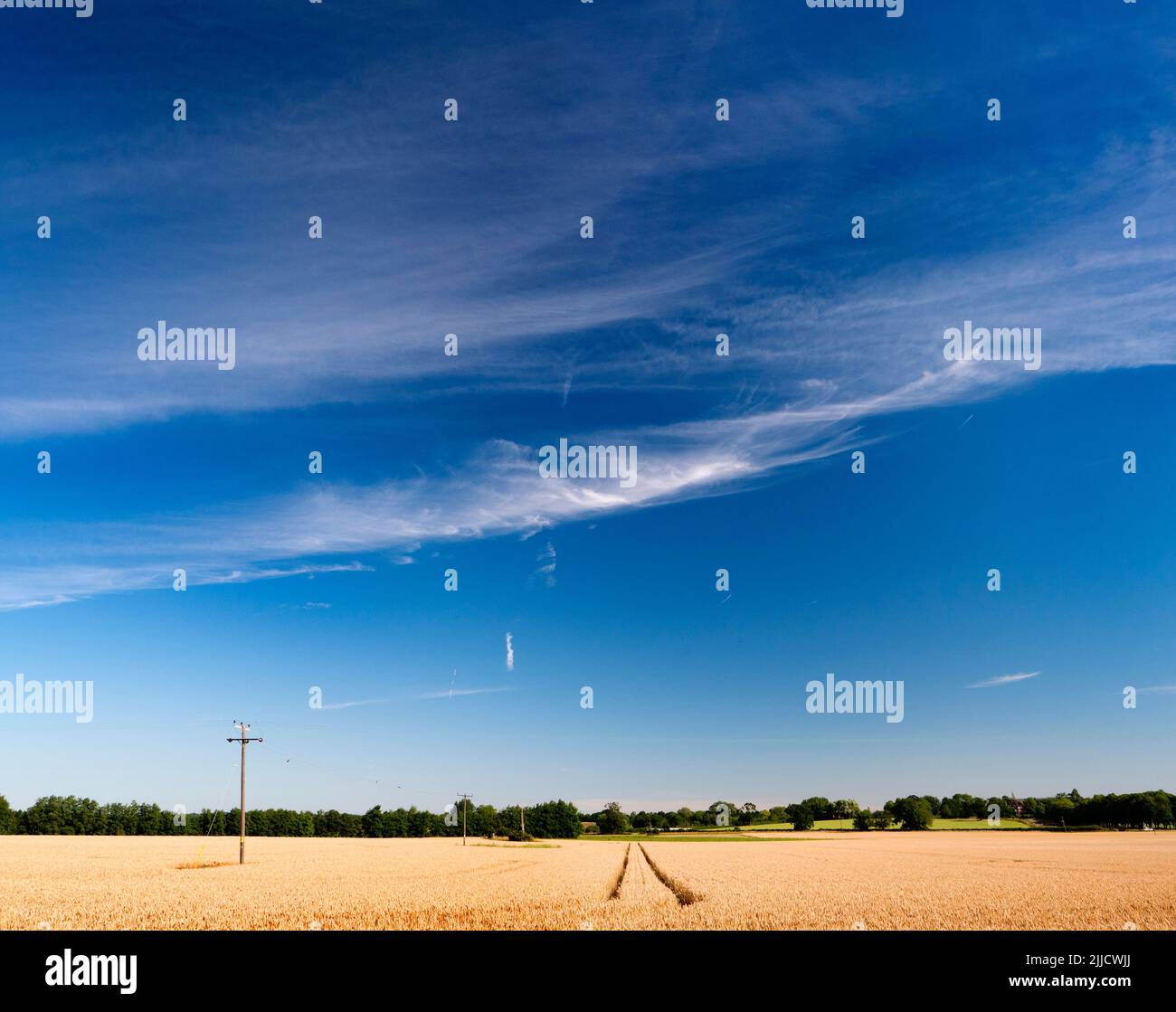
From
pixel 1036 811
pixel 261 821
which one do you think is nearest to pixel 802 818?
pixel 1036 811

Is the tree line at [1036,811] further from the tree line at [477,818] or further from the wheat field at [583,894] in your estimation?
the wheat field at [583,894]

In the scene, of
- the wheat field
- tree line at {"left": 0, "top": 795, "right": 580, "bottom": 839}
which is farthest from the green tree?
the wheat field

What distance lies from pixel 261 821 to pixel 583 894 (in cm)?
16155

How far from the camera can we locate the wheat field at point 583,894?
107 ft

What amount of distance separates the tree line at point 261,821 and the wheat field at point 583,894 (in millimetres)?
104240

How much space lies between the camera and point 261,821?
17912 centimetres

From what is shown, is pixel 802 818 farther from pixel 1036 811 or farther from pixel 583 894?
pixel 583 894

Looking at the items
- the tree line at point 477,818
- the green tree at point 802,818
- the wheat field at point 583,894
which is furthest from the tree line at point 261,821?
the wheat field at point 583,894

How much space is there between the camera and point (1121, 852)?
85812 mm

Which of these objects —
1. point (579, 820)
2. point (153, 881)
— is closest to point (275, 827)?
point (579, 820)
